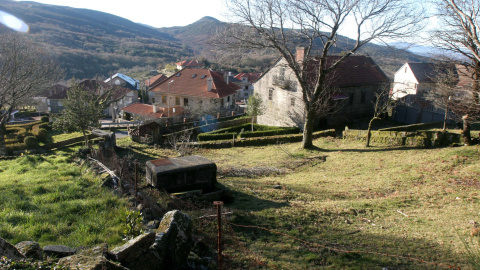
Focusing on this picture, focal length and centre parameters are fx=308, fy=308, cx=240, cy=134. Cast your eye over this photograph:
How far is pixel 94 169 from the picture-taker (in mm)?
10227

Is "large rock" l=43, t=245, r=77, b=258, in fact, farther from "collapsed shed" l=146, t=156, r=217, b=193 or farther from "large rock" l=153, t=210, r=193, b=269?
"collapsed shed" l=146, t=156, r=217, b=193

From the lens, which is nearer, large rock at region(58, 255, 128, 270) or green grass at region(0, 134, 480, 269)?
large rock at region(58, 255, 128, 270)

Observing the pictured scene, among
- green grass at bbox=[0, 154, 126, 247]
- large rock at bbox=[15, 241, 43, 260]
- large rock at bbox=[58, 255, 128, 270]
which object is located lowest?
green grass at bbox=[0, 154, 126, 247]

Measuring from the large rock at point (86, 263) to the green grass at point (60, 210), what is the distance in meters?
1.90

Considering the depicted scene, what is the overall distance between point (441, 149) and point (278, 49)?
9112mm

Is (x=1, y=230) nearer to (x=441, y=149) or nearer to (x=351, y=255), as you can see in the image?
(x=351, y=255)

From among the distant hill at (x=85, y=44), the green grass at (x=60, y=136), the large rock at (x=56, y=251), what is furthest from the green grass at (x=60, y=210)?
the distant hill at (x=85, y=44)

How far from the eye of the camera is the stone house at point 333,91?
27341 millimetres

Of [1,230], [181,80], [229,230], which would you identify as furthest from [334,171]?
[181,80]

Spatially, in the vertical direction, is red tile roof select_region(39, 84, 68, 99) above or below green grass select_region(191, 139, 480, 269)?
above

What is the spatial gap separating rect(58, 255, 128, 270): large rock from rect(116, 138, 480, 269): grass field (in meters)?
2.26

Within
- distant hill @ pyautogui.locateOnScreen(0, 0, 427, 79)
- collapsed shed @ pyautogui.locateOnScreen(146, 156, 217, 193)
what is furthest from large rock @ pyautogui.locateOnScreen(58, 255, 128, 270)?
distant hill @ pyautogui.locateOnScreen(0, 0, 427, 79)

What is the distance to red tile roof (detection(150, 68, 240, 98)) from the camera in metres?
39.5

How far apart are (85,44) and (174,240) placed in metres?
124
